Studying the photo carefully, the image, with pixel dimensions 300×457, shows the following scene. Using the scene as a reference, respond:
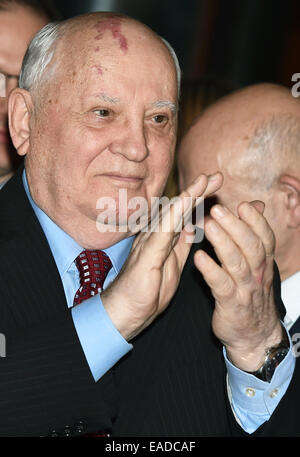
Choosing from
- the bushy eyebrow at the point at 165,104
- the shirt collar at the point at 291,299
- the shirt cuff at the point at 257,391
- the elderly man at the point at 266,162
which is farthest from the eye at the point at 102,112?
the shirt collar at the point at 291,299

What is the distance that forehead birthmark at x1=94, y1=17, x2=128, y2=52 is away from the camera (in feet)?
6.34

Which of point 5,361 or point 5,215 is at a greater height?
point 5,215

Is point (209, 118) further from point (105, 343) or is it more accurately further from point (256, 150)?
point (105, 343)

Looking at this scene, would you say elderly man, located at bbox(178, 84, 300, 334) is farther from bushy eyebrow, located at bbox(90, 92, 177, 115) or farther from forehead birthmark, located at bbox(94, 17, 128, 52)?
forehead birthmark, located at bbox(94, 17, 128, 52)

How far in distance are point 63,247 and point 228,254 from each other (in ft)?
1.67

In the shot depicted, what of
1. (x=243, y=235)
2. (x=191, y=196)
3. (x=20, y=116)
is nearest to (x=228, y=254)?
(x=243, y=235)

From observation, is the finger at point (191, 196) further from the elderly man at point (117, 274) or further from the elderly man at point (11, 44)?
the elderly man at point (11, 44)

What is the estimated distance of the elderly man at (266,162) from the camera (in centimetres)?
257

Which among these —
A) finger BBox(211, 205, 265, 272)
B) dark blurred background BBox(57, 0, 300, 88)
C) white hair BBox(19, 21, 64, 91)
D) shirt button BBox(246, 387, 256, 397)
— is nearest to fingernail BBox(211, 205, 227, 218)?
finger BBox(211, 205, 265, 272)

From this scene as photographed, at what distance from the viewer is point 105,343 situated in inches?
66.1

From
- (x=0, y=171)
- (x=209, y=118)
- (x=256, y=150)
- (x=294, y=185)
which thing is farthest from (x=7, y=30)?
(x=294, y=185)

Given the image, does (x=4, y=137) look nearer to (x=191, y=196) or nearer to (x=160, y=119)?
(x=160, y=119)

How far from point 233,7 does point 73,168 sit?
20.7ft

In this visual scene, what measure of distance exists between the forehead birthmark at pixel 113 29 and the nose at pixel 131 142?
199mm
